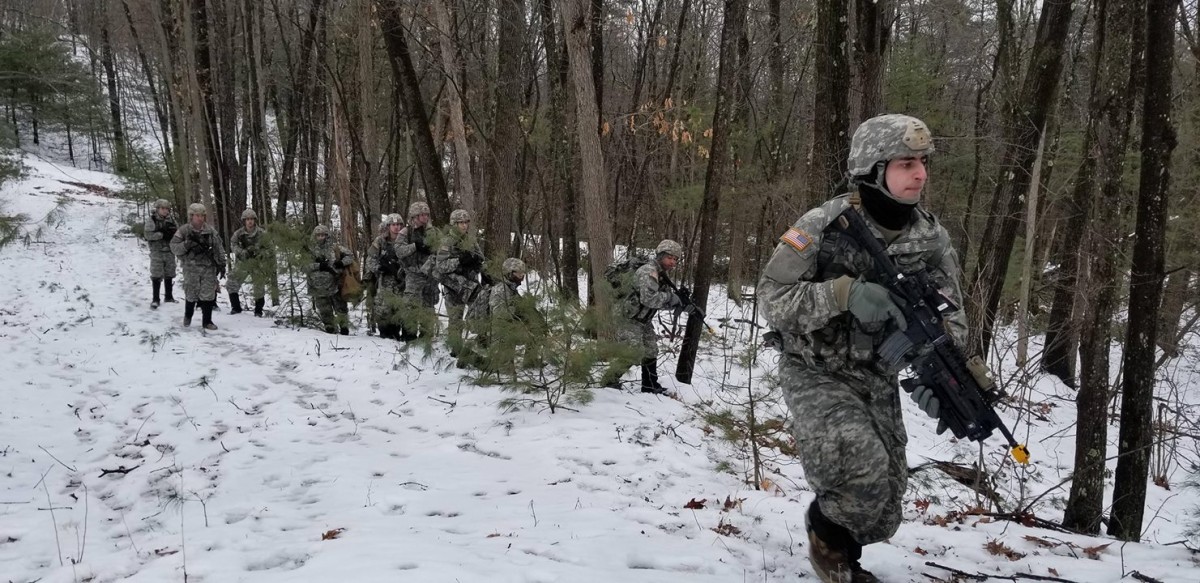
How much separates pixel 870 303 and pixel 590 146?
5.23 meters

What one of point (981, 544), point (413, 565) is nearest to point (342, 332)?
point (413, 565)

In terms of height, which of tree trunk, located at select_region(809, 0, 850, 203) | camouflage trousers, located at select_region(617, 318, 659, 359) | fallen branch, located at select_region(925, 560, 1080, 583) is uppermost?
tree trunk, located at select_region(809, 0, 850, 203)

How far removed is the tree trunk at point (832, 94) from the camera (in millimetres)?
5262

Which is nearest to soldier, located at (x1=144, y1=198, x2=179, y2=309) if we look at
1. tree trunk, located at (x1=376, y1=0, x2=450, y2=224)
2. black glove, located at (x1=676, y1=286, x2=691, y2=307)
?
tree trunk, located at (x1=376, y1=0, x2=450, y2=224)

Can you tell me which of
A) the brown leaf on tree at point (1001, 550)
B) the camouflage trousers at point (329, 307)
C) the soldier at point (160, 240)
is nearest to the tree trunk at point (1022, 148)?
the brown leaf on tree at point (1001, 550)

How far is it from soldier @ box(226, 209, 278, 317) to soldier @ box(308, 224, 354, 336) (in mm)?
638

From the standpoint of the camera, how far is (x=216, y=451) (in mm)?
5039

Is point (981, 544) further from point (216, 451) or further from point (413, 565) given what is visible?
point (216, 451)

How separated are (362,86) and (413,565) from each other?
33.5 feet

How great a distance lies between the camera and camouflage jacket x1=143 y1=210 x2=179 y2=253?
10.9 m

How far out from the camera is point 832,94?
5449mm

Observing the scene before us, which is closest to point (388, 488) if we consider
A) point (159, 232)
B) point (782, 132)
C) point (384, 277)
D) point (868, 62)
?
point (868, 62)

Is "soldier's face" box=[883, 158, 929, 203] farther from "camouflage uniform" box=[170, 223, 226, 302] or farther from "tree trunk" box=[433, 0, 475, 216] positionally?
"camouflage uniform" box=[170, 223, 226, 302]

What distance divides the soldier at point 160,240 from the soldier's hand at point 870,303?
11.5 meters
